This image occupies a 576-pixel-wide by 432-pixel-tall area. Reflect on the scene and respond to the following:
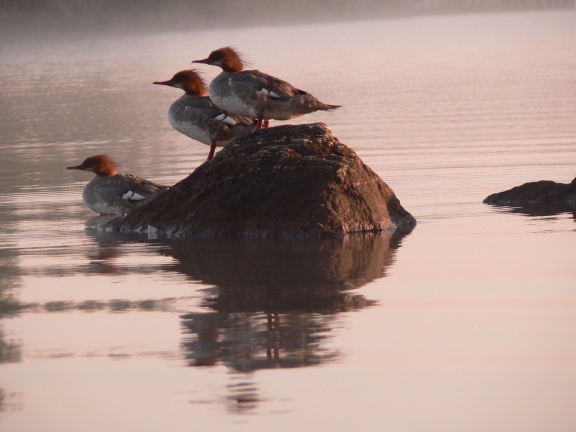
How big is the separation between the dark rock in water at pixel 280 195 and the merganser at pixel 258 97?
1.28 meters

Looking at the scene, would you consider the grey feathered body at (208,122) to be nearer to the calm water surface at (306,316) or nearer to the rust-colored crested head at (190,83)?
the rust-colored crested head at (190,83)

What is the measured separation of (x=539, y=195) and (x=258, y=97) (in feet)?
8.27

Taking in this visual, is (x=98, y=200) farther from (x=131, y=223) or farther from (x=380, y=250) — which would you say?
(x=380, y=250)

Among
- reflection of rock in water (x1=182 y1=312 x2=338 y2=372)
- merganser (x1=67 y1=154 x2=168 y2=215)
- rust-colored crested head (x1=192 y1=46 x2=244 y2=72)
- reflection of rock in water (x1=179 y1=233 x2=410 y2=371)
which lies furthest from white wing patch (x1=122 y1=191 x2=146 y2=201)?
reflection of rock in water (x1=182 y1=312 x2=338 y2=372)

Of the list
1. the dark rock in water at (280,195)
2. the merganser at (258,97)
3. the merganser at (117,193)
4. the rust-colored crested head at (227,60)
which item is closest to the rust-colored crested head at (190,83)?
the rust-colored crested head at (227,60)

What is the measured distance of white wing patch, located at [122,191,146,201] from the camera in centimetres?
1286

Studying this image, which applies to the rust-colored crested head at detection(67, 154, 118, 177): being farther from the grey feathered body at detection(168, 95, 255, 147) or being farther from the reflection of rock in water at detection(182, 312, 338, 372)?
the reflection of rock in water at detection(182, 312, 338, 372)

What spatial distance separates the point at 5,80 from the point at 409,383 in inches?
1672

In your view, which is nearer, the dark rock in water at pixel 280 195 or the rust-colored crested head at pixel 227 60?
the dark rock in water at pixel 280 195

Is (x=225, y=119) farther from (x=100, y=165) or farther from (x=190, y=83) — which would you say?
(x=100, y=165)

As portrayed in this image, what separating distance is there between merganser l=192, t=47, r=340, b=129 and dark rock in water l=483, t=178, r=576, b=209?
6.09 feet

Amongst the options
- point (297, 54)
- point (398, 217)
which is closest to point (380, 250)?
point (398, 217)

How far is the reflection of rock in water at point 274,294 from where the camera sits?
7137 millimetres

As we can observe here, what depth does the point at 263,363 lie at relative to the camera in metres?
6.90
